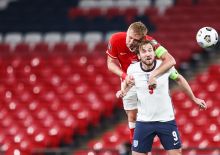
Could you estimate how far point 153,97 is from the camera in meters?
9.26

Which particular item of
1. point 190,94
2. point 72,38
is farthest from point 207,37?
point 72,38

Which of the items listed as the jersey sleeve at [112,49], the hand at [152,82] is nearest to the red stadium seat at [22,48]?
the jersey sleeve at [112,49]

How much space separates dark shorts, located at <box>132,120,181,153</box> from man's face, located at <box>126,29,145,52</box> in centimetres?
84

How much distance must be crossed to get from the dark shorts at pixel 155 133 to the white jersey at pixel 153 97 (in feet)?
0.23

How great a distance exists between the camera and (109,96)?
16719 millimetres

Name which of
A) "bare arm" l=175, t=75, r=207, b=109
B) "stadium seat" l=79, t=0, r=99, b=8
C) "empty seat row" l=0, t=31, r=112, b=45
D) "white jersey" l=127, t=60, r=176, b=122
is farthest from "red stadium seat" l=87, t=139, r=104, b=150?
"stadium seat" l=79, t=0, r=99, b=8

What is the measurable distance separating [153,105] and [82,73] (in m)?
8.92

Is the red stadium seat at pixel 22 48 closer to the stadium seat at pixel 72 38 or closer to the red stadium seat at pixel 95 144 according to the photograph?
the stadium seat at pixel 72 38

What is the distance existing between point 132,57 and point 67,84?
789 cm

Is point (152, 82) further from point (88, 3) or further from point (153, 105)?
point (88, 3)

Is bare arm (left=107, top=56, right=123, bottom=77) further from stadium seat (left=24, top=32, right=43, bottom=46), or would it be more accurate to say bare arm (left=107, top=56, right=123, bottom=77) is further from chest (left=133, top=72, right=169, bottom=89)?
stadium seat (left=24, top=32, right=43, bottom=46)

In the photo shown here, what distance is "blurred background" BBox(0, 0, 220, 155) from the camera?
1488cm

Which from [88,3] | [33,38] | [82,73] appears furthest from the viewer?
[88,3]

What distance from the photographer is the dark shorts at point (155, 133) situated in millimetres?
9328
